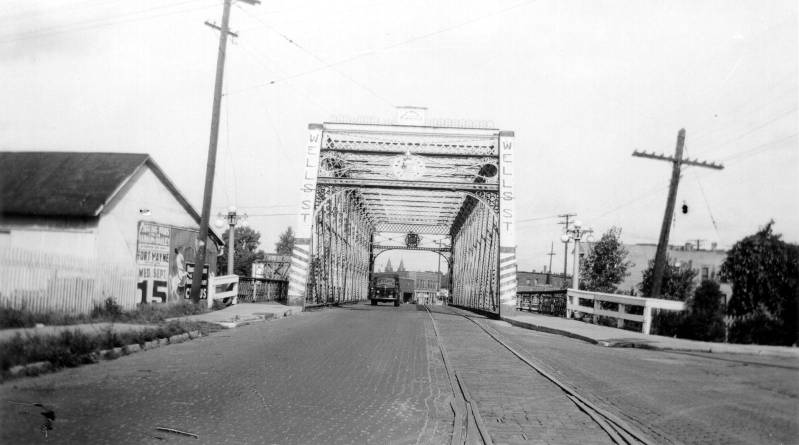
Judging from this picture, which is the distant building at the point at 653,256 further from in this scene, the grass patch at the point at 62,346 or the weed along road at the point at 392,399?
the grass patch at the point at 62,346

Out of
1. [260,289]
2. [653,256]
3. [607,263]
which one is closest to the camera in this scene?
[260,289]

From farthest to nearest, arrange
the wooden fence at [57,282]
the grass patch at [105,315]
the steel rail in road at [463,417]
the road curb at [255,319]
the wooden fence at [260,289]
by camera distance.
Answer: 1. the wooden fence at [260,289]
2. the road curb at [255,319]
3. the wooden fence at [57,282]
4. the grass patch at [105,315]
5. the steel rail in road at [463,417]

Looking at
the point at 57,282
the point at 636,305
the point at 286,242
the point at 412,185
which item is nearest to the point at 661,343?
the point at 636,305

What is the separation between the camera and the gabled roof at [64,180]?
56.1 feet

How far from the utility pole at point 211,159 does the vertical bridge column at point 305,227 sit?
7.17 m

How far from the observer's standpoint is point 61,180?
1830 cm

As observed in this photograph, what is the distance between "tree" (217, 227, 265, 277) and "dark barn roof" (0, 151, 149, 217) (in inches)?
2011

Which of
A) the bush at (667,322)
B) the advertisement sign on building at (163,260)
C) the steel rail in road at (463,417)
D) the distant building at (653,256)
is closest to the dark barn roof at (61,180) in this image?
the advertisement sign on building at (163,260)

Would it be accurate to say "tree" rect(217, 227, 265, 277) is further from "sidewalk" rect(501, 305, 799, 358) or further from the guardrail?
"sidewalk" rect(501, 305, 799, 358)

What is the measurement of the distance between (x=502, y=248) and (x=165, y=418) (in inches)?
872

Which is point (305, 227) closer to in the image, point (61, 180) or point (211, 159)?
point (211, 159)

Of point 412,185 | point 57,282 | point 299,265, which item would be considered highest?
point 412,185

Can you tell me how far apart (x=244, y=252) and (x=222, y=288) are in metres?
54.5

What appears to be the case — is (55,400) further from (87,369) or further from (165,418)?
(87,369)
